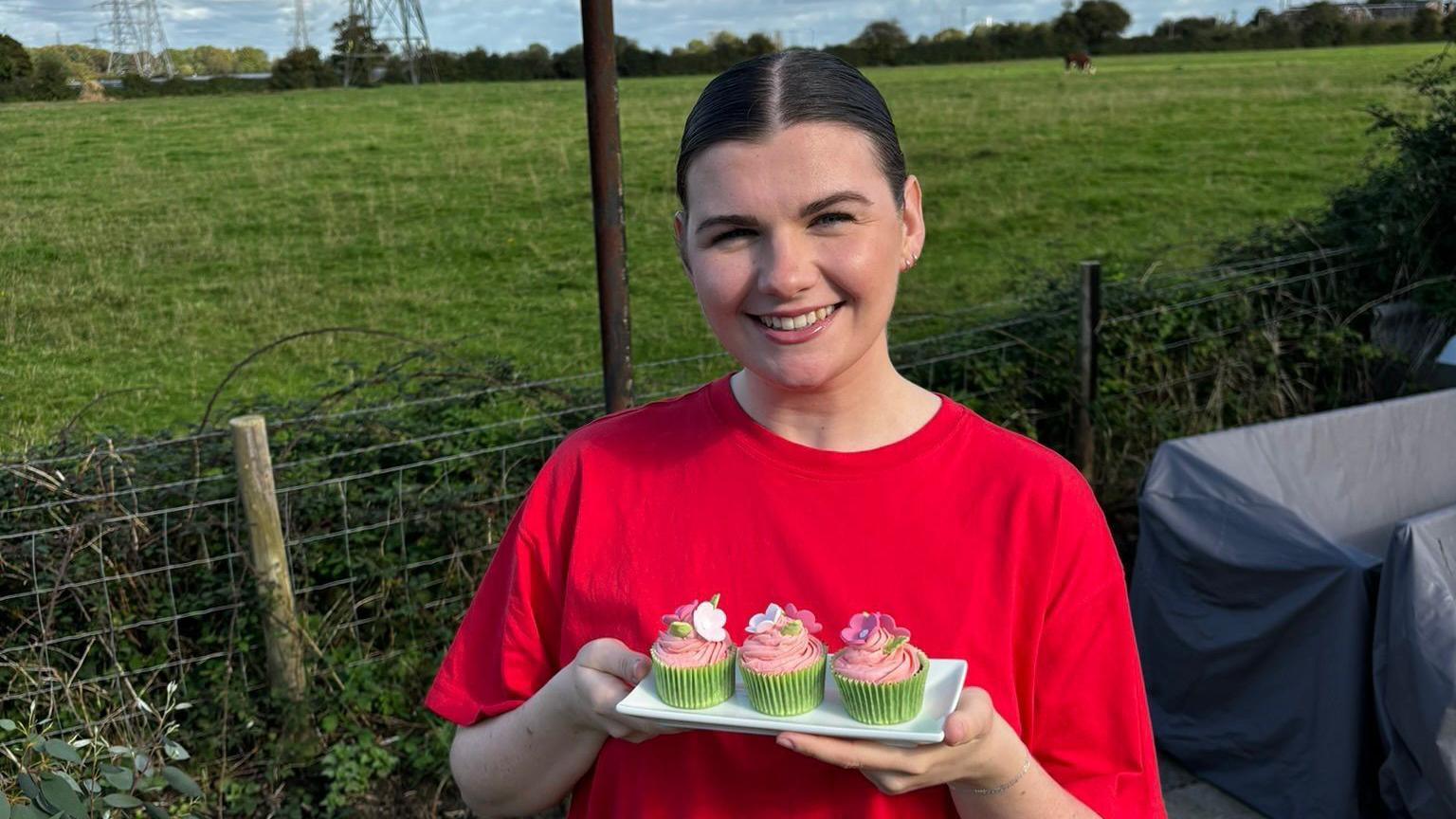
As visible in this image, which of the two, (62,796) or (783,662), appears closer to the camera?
(783,662)

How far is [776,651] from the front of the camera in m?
1.22

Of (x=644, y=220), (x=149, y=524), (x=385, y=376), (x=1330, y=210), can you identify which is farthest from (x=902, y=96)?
A: (x=149, y=524)

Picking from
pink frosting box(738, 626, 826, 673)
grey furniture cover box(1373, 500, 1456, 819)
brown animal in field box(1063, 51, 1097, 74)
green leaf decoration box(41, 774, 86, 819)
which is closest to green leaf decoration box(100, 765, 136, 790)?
green leaf decoration box(41, 774, 86, 819)

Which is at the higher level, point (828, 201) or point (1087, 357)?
point (828, 201)

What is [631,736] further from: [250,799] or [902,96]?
[902,96]

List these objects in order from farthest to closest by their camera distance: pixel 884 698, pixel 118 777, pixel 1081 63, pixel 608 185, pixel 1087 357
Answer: pixel 1081 63, pixel 1087 357, pixel 608 185, pixel 118 777, pixel 884 698

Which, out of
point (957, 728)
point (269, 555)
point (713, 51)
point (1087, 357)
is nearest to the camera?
point (957, 728)

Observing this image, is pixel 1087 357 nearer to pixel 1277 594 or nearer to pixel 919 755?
pixel 1277 594

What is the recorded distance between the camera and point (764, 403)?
1.34 m

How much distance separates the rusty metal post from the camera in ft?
10.3

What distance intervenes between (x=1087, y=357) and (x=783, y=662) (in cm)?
462

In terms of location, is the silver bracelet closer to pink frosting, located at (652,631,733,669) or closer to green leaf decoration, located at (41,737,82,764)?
pink frosting, located at (652,631,733,669)

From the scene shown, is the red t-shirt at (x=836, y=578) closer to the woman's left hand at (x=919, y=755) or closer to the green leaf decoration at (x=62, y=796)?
the woman's left hand at (x=919, y=755)

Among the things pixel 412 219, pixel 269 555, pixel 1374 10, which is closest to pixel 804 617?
pixel 269 555
